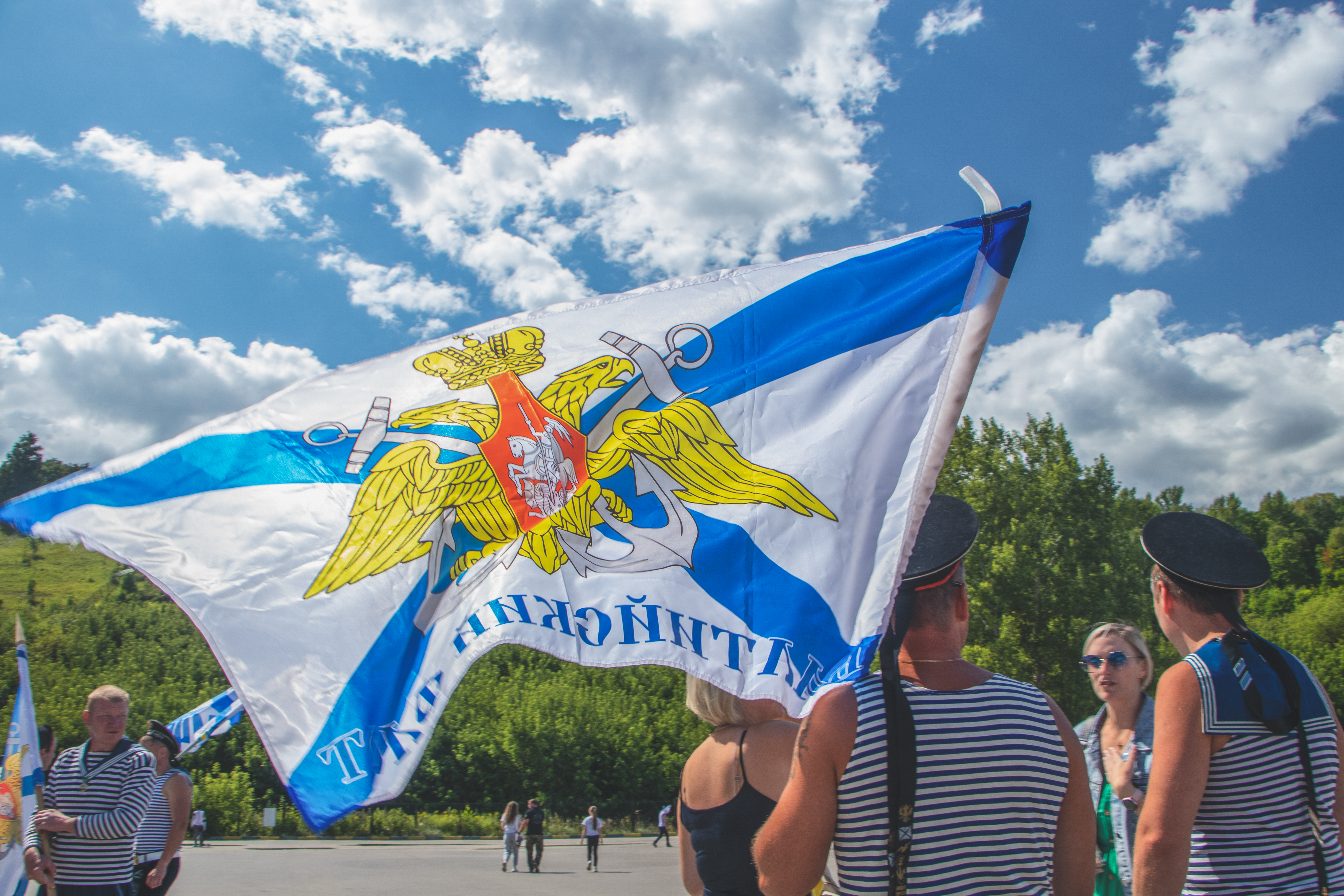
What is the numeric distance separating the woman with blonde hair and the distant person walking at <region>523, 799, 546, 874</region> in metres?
17.7

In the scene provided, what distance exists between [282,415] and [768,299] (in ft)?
5.90

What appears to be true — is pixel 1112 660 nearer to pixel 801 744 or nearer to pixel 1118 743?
pixel 1118 743

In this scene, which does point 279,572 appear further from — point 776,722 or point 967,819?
point 967,819

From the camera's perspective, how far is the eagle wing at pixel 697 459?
2.64 meters

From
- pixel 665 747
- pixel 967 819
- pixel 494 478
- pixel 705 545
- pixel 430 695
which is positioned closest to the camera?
pixel 967 819

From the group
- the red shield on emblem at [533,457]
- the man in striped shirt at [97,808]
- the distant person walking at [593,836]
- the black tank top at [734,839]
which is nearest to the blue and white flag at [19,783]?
the man in striped shirt at [97,808]

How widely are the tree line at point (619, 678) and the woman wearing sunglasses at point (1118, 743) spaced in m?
24.5

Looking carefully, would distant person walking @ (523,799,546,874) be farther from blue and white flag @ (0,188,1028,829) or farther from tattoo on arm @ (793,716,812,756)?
tattoo on arm @ (793,716,812,756)

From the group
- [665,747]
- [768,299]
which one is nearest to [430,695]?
[768,299]

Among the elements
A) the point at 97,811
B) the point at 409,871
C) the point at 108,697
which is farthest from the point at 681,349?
the point at 409,871

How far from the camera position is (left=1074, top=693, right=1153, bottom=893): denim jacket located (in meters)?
3.22

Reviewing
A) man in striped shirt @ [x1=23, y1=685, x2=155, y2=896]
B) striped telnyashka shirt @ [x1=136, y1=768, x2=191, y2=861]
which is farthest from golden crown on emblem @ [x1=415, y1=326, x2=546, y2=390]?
striped telnyashka shirt @ [x1=136, y1=768, x2=191, y2=861]

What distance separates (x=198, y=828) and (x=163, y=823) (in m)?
24.3

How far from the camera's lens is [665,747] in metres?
39.8
